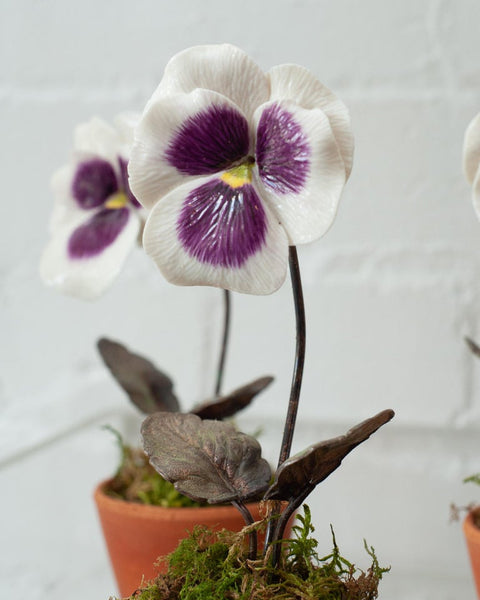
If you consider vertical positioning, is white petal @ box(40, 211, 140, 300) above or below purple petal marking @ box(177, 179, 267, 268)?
above

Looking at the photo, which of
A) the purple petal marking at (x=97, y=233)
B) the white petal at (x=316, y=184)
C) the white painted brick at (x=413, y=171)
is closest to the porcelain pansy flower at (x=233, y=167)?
the white petal at (x=316, y=184)

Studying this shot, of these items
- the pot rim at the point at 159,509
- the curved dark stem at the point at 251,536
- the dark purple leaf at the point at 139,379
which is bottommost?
the curved dark stem at the point at 251,536

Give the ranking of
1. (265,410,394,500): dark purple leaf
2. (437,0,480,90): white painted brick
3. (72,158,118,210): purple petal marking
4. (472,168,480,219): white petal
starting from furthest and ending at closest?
(437,0,480,90): white painted brick, (72,158,118,210): purple petal marking, (472,168,480,219): white petal, (265,410,394,500): dark purple leaf

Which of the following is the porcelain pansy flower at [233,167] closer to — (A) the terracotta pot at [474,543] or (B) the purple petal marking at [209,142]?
(B) the purple petal marking at [209,142]

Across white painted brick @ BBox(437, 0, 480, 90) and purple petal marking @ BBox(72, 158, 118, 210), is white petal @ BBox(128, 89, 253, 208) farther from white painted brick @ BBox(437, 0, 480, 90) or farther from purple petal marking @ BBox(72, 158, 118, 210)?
white painted brick @ BBox(437, 0, 480, 90)

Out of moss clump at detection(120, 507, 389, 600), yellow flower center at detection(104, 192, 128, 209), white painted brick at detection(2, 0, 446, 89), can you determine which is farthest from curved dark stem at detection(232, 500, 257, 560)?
white painted brick at detection(2, 0, 446, 89)

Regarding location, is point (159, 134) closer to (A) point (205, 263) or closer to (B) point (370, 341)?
(A) point (205, 263)
